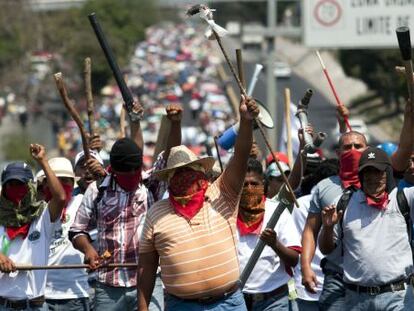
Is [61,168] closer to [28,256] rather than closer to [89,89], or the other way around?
[89,89]

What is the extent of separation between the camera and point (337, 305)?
916cm

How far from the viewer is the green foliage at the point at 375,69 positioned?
56.3m

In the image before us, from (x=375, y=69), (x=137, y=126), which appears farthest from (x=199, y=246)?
(x=375, y=69)

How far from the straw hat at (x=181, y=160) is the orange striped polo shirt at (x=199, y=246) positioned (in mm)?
160

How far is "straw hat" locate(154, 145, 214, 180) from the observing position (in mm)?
8070

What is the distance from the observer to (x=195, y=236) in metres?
7.96

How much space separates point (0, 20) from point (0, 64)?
2.86m

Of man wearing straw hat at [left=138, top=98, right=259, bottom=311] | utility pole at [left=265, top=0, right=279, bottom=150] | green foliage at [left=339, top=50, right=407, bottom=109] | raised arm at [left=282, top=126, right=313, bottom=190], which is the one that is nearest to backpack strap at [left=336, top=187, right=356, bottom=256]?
raised arm at [left=282, top=126, right=313, bottom=190]

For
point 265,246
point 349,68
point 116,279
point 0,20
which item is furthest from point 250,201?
point 0,20

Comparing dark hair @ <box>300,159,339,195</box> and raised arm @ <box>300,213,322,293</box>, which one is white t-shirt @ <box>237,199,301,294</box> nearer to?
raised arm @ <box>300,213,322,293</box>

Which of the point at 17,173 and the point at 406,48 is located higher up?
the point at 406,48

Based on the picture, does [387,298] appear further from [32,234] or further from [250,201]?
[32,234]

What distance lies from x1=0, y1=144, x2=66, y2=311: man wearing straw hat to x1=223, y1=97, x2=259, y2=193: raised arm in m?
1.39

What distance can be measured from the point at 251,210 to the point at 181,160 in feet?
4.19
